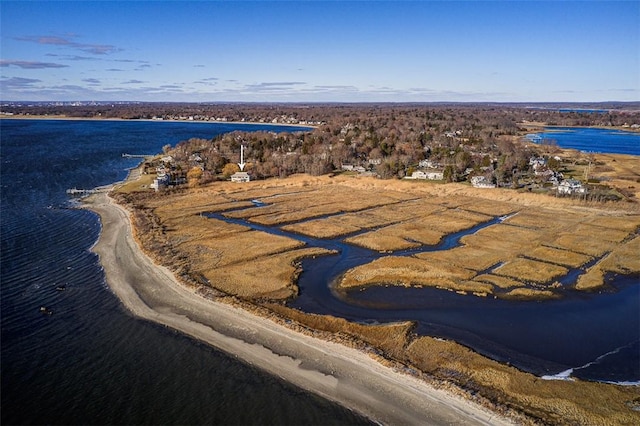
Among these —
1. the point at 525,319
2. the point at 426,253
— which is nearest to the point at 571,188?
the point at 426,253

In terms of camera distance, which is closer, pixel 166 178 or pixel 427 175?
pixel 166 178

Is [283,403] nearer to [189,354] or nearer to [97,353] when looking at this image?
[189,354]

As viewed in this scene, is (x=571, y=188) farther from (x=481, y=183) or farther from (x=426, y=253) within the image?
(x=426, y=253)

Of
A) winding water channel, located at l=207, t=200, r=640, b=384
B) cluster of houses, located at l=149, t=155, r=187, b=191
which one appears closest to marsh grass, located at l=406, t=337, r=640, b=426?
winding water channel, located at l=207, t=200, r=640, b=384

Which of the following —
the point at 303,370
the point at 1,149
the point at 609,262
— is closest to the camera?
the point at 303,370

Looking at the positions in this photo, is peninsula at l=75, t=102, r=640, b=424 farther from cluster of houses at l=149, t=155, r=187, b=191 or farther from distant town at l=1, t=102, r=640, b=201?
distant town at l=1, t=102, r=640, b=201

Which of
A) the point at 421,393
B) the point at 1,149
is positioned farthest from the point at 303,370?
the point at 1,149
